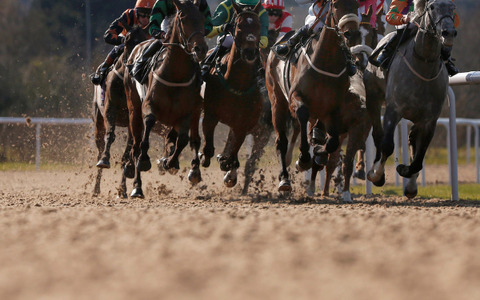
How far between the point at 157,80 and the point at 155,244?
374cm

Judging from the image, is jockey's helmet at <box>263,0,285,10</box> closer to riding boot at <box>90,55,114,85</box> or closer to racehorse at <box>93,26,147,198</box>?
racehorse at <box>93,26,147,198</box>

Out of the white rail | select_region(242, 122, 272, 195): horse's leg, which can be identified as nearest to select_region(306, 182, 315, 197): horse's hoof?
select_region(242, 122, 272, 195): horse's leg

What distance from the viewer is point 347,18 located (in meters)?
6.41

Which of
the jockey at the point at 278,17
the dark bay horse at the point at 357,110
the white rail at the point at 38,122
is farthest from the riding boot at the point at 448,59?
the white rail at the point at 38,122

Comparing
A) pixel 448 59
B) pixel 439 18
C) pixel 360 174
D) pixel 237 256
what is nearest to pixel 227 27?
pixel 448 59

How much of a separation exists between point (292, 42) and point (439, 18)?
4.88 feet

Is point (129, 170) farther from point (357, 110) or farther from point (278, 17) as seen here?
point (278, 17)

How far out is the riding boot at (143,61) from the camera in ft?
24.7

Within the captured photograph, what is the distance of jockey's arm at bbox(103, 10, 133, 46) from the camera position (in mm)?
8523

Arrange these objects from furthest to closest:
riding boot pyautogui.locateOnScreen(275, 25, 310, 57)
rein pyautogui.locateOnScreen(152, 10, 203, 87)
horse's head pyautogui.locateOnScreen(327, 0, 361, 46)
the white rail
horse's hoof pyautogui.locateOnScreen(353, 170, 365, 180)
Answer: the white rail < horse's hoof pyautogui.locateOnScreen(353, 170, 365, 180) < riding boot pyautogui.locateOnScreen(275, 25, 310, 57) < rein pyautogui.locateOnScreen(152, 10, 203, 87) < horse's head pyautogui.locateOnScreen(327, 0, 361, 46)

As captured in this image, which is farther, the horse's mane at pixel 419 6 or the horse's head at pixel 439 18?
the horse's mane at pixel 419 6

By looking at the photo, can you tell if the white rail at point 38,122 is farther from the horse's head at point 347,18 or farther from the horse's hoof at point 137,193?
the horse's head at point 347,18

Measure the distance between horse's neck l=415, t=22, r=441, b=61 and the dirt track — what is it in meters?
1.92

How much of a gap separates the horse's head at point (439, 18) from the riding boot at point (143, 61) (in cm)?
238
